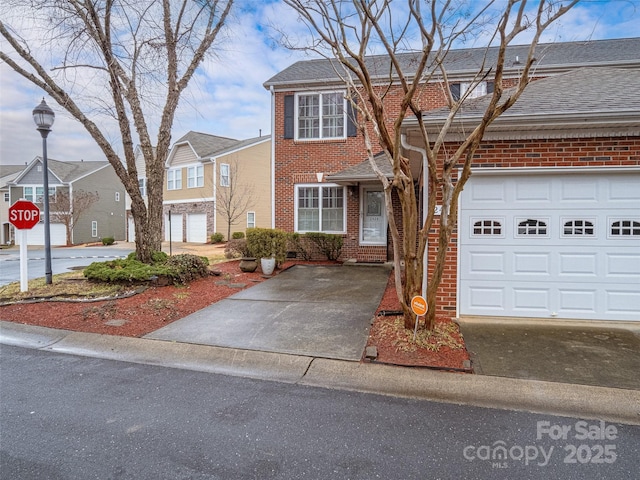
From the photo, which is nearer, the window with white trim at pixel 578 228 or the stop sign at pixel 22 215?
the window with white trim at pixel 578 228

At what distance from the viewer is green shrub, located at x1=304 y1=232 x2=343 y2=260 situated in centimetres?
1247

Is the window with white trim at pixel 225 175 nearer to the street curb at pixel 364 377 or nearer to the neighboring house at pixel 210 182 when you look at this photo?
the neighboring house at pixel 210 182

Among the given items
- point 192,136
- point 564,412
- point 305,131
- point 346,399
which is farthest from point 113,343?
point 192,136

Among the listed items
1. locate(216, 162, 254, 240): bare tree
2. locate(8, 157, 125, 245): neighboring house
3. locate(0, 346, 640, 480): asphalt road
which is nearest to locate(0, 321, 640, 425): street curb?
locate(0, 346, 640, 480): asphalt road

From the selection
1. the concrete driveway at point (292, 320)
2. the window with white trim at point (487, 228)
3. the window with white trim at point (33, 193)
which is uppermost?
the window with white trim at point (33, 193)

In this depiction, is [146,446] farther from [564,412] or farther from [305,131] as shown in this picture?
[305,131]

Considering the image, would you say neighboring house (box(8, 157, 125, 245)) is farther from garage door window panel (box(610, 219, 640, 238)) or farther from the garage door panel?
garage door window panel (box(610, 219, 640, 238))

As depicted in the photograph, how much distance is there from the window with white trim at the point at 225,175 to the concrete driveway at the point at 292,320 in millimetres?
15259

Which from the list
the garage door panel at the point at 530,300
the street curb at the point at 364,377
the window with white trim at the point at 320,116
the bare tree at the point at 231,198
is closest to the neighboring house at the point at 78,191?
the bare tree at the point at 231,198

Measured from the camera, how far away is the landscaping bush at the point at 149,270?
793 centimetres

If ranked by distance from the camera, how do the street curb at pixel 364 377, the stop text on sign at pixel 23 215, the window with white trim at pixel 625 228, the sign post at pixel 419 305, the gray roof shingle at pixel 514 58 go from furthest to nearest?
the gray roof shingle at pixel 514 58 → the stop text on sign at pixel 23 215 → the window with white trim at pixel 625 228 → the sign post at pixel 419 305 → the street curb at pixel 364 377

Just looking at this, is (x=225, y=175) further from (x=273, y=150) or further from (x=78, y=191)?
(x=78, y=191)

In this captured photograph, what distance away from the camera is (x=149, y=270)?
8062 mm

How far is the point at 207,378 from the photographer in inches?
157
